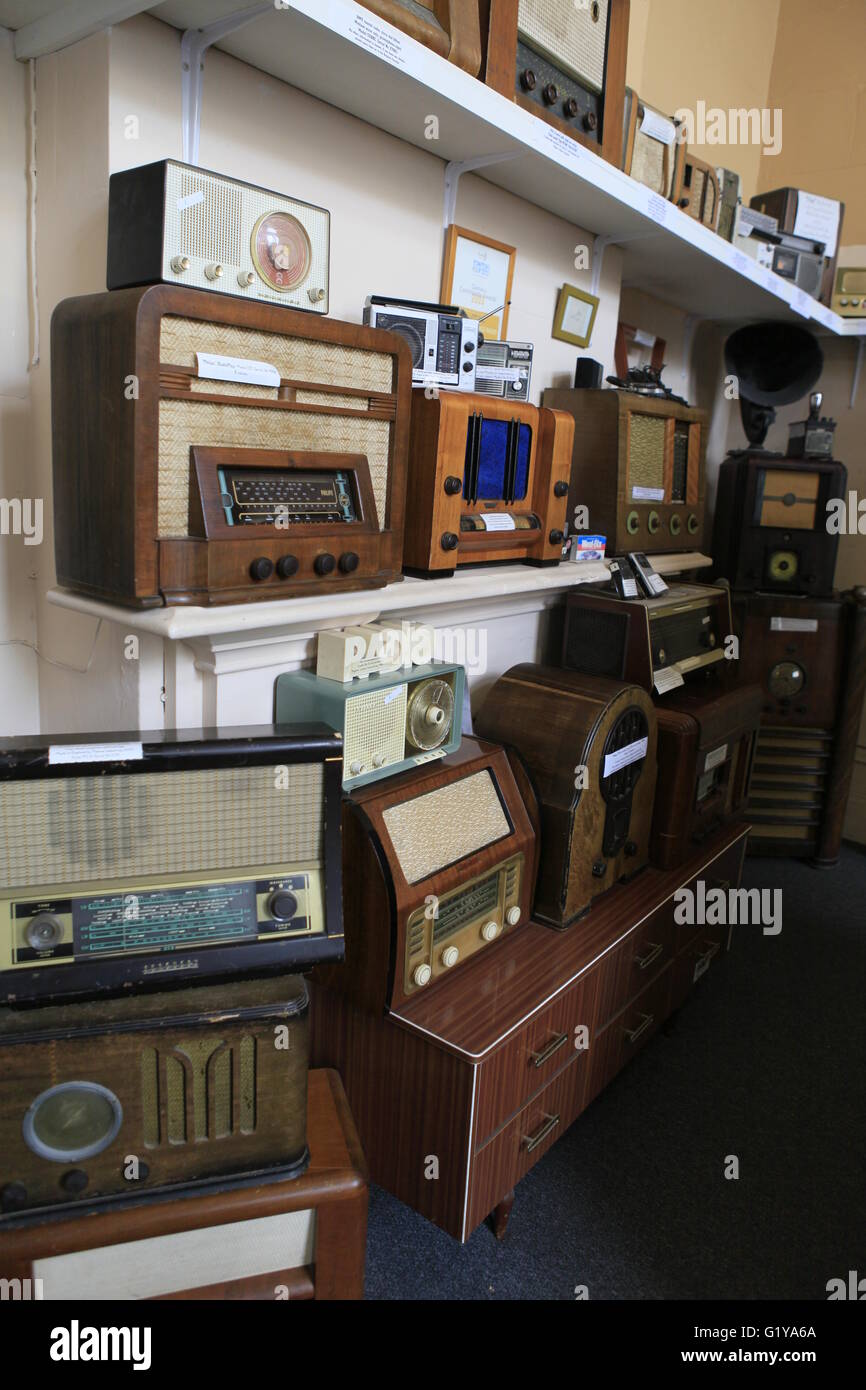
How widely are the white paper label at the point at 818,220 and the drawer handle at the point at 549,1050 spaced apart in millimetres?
2821

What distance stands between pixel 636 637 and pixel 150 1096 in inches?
58.9

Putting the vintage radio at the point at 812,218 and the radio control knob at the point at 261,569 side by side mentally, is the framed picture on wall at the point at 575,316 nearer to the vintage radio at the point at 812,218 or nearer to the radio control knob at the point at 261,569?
the vintage radio at the point at 812,218

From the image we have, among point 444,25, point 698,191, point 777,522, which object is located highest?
point 698,191

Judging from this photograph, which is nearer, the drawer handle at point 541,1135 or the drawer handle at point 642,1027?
the drawer handle at point 541,1135

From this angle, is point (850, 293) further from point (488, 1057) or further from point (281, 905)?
point (281, 905)

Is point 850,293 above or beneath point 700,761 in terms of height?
above

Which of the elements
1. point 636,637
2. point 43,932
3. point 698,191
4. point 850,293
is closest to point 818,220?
point 850,293

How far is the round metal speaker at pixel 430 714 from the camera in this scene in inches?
65.2

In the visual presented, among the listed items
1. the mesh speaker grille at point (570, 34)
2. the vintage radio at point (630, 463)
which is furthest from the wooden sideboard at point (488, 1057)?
the mesh speaker grille at point (570, 34)

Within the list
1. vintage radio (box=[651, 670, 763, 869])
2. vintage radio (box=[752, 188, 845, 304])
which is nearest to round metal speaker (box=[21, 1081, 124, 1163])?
vintage radio (box=[651, 670, 763, 869])

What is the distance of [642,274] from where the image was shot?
275 cm

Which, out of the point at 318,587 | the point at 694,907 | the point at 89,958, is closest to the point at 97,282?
the point at 318,587

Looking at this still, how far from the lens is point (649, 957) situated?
205 cm
